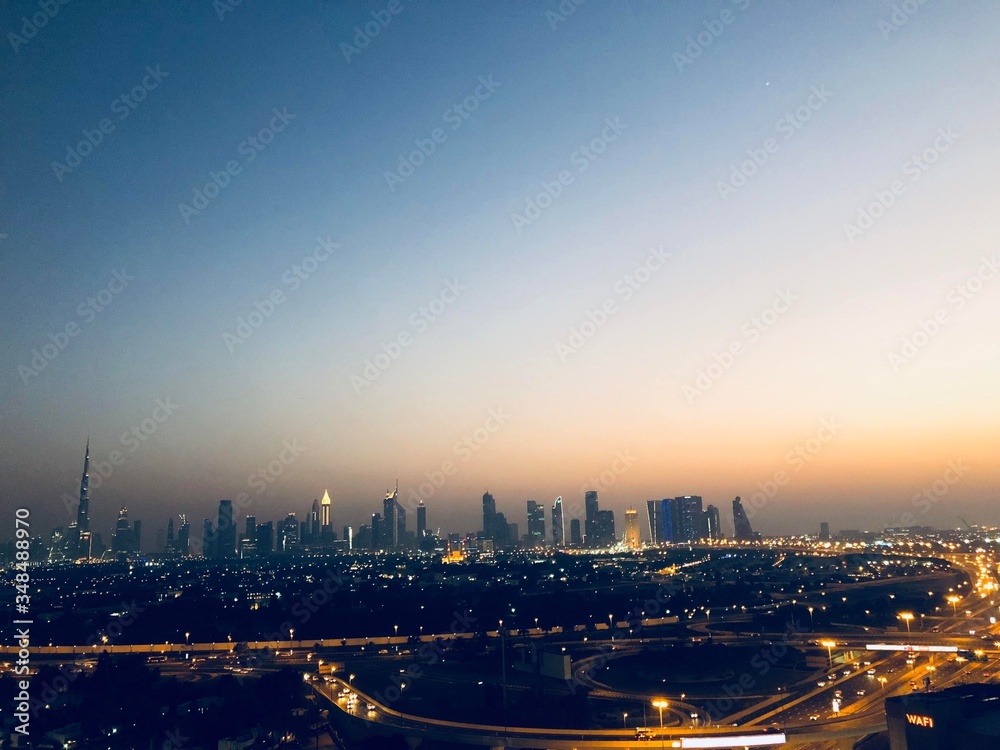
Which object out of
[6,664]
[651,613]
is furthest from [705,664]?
[6,664]

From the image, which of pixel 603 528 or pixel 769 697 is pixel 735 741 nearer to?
pixel 769 697

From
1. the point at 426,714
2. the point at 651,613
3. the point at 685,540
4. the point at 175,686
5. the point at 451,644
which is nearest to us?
the point at 426,714

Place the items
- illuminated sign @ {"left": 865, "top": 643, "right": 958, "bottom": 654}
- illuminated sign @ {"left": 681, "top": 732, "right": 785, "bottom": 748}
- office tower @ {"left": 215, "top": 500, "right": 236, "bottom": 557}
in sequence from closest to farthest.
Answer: illuminated sign @ {"left": 681, "top": 732, "right": 785, "bottom": 748} → illuminated sign @ {"left": 865, "top": 643, "right": 958, "bottom": 654} → office tower @ {"left": 215, "top": 500, "right": 236, "bottom": 557}

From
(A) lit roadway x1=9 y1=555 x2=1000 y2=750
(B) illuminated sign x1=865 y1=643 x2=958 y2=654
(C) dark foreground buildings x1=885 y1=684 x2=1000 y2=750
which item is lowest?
(A) lit roadway x1=9 y1=555 x2=1000 y2=750

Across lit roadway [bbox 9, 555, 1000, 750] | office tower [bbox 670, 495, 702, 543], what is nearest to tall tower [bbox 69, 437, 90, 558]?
lit roadway [bbox 9, 555, 1000, 750]

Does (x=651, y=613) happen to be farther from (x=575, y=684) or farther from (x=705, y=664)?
(x=575, y=684)

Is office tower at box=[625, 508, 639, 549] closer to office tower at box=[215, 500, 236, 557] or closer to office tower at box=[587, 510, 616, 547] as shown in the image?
office tower at box=[587, 510, 616, 547]

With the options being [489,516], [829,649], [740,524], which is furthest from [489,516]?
[829,649]
